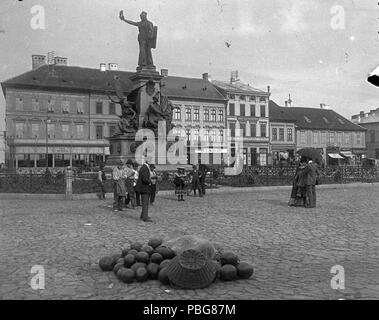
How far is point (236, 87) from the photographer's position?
76.2m

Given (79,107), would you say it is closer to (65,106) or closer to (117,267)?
(65,106)

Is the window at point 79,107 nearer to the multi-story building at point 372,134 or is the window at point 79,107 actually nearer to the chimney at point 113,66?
the chimney at point 113,66

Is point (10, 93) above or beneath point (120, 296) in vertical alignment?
above

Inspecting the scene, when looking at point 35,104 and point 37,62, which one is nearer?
point 35,104

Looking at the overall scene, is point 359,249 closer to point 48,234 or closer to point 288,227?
point 288,227

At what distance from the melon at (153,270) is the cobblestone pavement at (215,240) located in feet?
0.72

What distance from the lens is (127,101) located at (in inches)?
1042

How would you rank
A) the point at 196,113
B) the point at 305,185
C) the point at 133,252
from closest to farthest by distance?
the point at 133,252, the point at 305,185, the point at 196,113

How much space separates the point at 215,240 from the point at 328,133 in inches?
2920

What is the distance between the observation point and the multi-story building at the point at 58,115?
5972 cm

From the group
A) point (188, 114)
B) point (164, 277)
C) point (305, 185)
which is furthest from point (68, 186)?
point (188, 114)

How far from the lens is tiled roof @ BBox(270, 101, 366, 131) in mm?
79062
